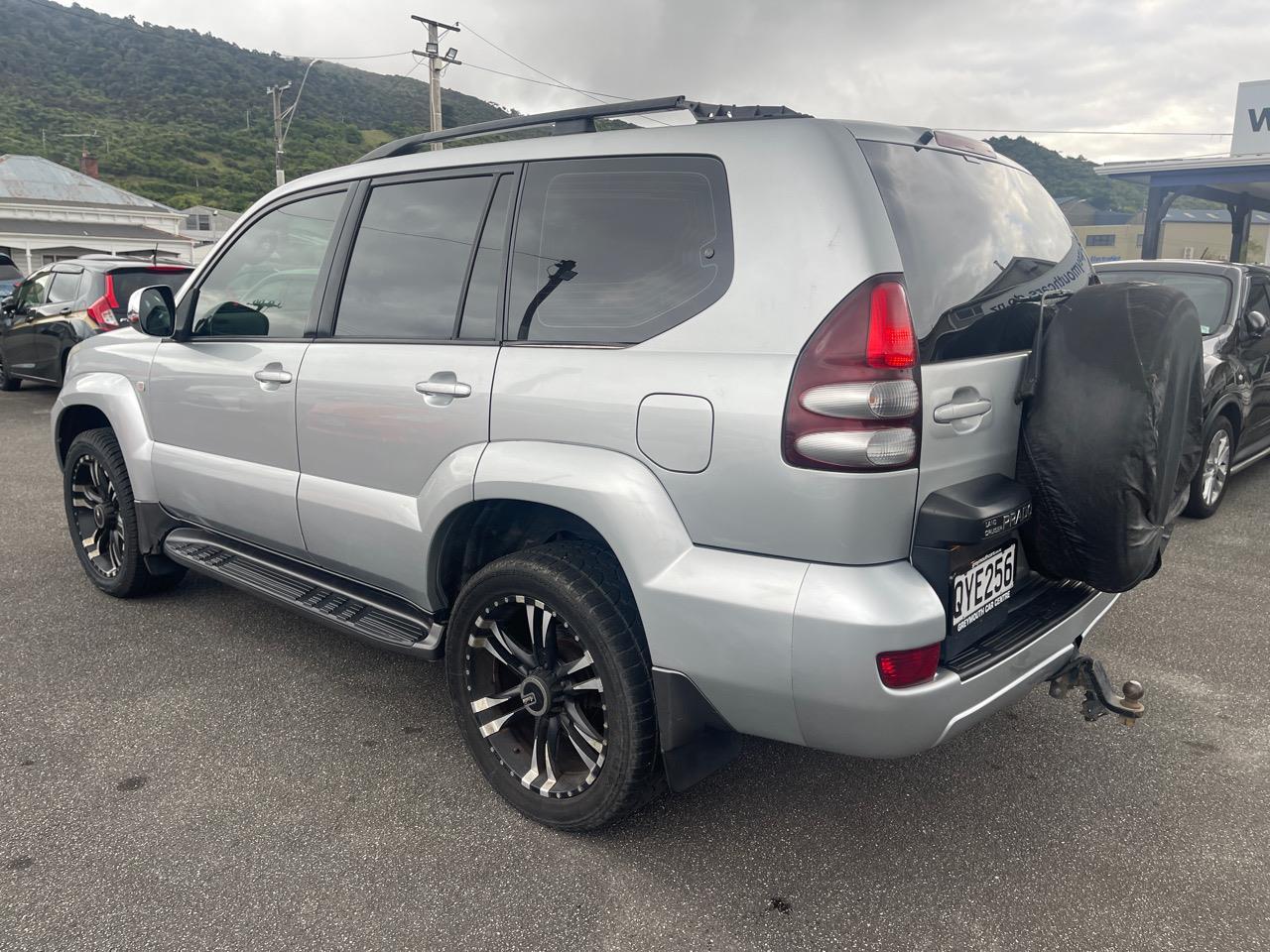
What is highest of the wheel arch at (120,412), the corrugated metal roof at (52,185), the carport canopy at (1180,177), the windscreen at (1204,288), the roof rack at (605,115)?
the corrugated metal roof at (52,185)

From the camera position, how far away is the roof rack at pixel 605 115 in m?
2.39

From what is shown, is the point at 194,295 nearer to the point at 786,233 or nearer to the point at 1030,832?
the point at 786,233

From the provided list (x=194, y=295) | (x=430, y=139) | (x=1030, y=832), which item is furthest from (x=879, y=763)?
(x=194, y=295)

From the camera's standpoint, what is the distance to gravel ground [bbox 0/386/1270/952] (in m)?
2.21

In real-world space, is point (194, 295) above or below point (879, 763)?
above

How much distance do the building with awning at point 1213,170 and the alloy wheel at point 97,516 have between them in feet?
58.7

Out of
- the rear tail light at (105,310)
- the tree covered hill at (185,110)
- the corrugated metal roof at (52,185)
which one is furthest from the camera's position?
the tree covered hill at (185,110)

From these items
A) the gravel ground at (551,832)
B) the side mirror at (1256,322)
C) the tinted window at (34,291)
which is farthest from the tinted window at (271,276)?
the tinted window at (34,291)

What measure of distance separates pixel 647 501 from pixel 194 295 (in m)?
2.55

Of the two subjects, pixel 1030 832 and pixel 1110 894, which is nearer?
pixel 1110 894

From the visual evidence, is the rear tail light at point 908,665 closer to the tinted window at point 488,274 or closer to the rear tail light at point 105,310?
the tinted window at point 488,274

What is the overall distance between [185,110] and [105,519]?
77.5 m

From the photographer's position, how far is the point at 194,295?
377cm

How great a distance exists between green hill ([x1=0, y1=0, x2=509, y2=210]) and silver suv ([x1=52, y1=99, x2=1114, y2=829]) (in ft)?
166
